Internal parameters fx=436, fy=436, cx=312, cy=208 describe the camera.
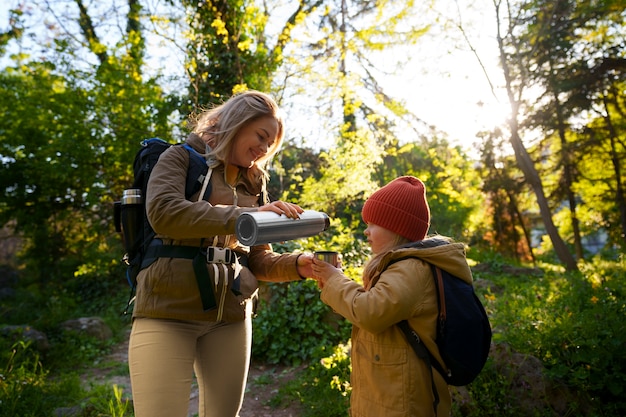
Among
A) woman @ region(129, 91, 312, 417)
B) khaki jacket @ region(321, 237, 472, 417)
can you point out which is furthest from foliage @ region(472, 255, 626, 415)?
woman @ region(129, 91, 312, 417)

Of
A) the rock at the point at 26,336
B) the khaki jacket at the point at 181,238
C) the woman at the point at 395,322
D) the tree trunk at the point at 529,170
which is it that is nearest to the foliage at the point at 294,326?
the rock at the point at 26,336

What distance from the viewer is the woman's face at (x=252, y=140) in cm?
187

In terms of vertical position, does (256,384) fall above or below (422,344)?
below

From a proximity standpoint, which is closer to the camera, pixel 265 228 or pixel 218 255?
pixel 265 228

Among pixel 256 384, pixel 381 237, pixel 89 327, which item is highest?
pixel 381 237

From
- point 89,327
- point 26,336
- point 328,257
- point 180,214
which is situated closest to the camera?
point 180,214

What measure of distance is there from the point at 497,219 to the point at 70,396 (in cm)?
1451

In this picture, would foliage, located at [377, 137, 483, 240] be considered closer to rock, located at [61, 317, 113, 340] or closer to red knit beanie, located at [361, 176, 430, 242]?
red knit beanie, located at [361, 176, 430, 242]

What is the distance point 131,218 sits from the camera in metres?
1.79

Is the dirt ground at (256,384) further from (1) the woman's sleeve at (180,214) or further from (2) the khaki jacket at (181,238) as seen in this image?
(1) the woman's sleeve at (180,214)

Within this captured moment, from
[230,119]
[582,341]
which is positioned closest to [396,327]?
[230,119]

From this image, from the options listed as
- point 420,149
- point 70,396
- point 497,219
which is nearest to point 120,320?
point 70,396

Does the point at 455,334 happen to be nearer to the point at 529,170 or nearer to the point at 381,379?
the point at 381,379

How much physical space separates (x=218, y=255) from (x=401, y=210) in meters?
0.79
